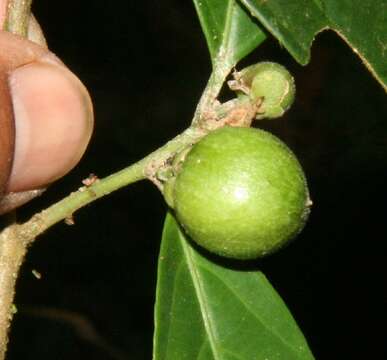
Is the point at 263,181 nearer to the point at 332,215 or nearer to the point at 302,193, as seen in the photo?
the point at 302,193

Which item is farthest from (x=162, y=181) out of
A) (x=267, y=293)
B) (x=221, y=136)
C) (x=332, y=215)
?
(x=332, y=215)

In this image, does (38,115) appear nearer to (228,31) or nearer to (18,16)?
(18,16)

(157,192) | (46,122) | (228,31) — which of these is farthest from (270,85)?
(157,192)

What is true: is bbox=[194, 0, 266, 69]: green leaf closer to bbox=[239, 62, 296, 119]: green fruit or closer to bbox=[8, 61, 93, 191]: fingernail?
bbox=[239, 62, 296, 119]: green fruit

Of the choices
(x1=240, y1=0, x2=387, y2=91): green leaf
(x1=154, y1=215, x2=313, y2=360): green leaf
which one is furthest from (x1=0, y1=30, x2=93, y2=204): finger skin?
(x1=240, y1=0, x2=387, y2=91): green leaf

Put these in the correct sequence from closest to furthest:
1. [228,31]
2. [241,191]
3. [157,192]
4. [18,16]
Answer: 1. [241,191]
2. [18,16]
3. [228,31]
4. [157,192]

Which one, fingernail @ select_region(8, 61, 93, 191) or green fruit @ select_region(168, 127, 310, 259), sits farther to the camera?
fingernail @ select_region(8, 61, 93, 191)
